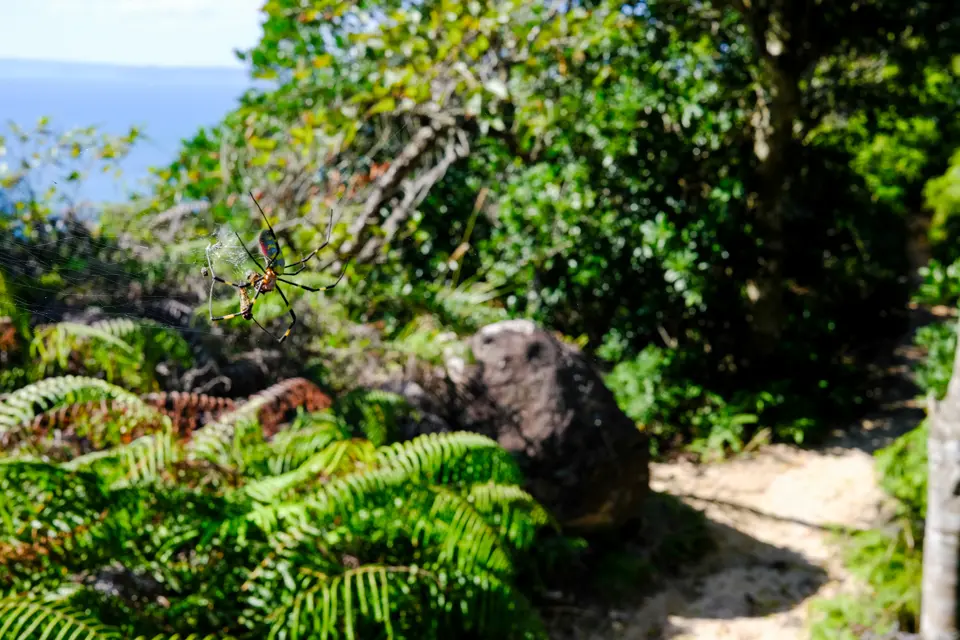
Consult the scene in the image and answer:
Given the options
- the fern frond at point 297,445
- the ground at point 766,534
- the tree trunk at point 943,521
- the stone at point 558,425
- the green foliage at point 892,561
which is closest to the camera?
the tree trunk at point 943,521

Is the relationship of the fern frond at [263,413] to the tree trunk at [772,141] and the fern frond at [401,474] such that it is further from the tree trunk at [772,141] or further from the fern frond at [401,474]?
the tree trunk at [772,141]

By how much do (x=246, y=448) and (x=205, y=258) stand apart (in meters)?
2.60

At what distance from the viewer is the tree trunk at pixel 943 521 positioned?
2.91 meters

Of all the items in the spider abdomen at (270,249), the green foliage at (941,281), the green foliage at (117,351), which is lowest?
the spider abdomen at (270,249)

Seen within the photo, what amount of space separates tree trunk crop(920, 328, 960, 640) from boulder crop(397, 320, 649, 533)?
159cm

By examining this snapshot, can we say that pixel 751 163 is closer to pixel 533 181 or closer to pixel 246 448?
pixel 533 181

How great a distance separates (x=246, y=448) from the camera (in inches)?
135

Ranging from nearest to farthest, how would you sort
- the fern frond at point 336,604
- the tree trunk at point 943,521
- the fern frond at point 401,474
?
the fern frond at point 336,604 < the fern frond at point 401,474 < the tree trunk at point 943,521

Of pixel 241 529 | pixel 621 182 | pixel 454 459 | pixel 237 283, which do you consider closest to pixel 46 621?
pixel 241 529

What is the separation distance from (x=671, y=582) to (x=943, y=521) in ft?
5.21

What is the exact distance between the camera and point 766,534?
15.2 feet

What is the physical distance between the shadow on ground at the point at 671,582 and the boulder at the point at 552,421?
23cm

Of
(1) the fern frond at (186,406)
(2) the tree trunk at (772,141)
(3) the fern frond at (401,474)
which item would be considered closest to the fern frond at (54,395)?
(1) the fern frond at (186,406)

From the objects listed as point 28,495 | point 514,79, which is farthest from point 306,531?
point 514,79
